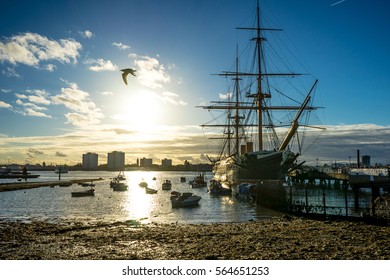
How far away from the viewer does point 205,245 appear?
56.8 feet

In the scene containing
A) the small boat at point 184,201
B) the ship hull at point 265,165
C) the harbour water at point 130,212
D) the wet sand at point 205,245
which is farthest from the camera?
the ship hull at point 265,165

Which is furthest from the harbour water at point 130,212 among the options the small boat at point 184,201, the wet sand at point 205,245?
the wet sand at point 205,245

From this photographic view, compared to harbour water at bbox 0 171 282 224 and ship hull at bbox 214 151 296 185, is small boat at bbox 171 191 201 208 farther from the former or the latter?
ship hull at bbox 214 151 296 185

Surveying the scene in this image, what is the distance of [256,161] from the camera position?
230 feet

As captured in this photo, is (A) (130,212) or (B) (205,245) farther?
(A) (130,212)

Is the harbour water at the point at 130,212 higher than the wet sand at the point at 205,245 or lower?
lower

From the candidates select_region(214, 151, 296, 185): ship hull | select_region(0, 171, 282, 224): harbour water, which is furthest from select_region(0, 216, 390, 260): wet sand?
select_region(214, 151, 296, 185): ship hull

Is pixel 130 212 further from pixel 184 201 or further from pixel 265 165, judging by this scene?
pixel 265 165

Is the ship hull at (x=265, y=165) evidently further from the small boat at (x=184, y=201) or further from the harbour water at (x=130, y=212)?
the small boat at (x=184, y=201)

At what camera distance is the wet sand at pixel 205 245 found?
14.7 meters

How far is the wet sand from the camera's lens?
14.7 m

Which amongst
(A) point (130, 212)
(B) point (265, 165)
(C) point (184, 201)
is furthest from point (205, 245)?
(B) point (265, 165)
